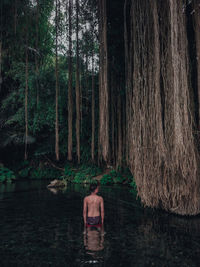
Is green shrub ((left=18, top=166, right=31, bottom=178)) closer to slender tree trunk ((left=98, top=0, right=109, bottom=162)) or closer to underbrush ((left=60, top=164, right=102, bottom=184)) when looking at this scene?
underbrush ((left=60, top=164, right=102, bottom=184))

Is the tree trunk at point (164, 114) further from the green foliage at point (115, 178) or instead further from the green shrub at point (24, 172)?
the green shrub at point (24, 172)

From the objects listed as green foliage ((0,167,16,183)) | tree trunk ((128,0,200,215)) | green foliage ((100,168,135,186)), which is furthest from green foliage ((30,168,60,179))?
tree trunk ((128,0,200,215))

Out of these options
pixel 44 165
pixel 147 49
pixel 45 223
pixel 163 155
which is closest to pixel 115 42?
pixel 147 49

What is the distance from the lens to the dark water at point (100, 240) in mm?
2789

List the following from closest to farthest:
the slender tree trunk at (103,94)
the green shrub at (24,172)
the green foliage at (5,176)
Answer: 1. the slender tree trunk at (103,94)
2. the green foliage at (5,176)
3. the green shrub at (24,172)

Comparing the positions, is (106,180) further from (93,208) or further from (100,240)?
(100,240)

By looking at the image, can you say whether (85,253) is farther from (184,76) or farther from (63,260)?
(184,76)

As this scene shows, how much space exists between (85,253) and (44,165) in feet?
47.3

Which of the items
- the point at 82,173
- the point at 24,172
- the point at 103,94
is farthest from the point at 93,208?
the point at 24,172

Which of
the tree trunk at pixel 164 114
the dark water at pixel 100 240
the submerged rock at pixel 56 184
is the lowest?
the submerged rock at pixel 56 184

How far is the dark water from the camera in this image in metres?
2.79

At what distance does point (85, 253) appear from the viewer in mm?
2947

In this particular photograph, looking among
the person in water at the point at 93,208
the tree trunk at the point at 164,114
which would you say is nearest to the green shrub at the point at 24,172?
the tree trunk at the point at 164,114

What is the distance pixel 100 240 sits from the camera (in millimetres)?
3504
